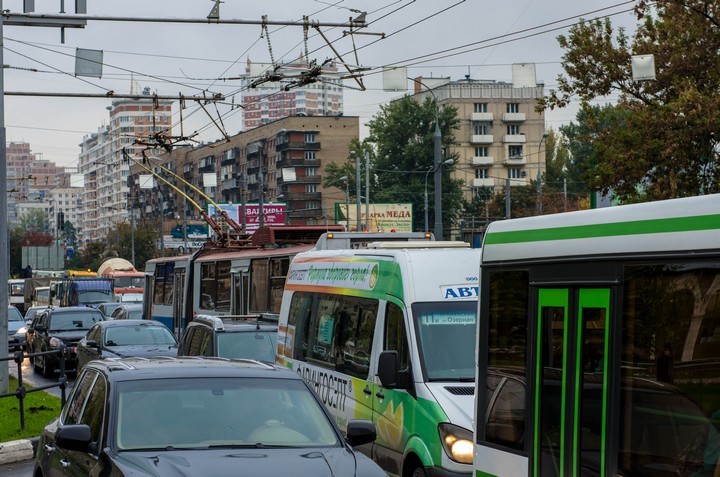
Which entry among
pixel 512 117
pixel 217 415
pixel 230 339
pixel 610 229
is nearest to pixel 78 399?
pixel 217 415

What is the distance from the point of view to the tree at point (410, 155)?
93.7 m

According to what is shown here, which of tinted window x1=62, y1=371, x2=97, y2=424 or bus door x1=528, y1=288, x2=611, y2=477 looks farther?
tinted window x1=62, y1=371, x2=97, y2=424

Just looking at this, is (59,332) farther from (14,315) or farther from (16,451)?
→ (16,451)

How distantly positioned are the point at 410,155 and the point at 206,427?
87.0 meters

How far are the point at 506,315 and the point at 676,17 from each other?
18266 mm

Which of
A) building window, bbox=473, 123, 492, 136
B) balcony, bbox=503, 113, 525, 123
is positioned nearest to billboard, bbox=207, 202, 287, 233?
building window, bbox=473, 123, 492, 136

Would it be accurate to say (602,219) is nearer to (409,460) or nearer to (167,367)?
(167,367)

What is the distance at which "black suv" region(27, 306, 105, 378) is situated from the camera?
29.9 meters

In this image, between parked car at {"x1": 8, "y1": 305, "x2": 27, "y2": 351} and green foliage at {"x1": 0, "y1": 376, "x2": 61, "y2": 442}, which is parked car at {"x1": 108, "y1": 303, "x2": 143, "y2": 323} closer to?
parked car at {"x1": 8, "y1": 305, "x2": 27, "y2": 351}

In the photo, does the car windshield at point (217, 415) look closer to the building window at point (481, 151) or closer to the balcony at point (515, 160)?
the balcony at point (515, 160)

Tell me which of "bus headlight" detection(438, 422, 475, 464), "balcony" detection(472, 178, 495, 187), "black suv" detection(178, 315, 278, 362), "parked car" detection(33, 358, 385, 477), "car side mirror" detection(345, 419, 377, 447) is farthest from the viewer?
"balcony" detection(472, 178, 495, 187)

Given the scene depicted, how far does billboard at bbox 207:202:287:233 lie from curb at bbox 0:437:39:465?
69482mm

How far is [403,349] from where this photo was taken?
32.8 ft

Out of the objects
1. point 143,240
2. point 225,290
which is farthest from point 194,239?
point 225,290
